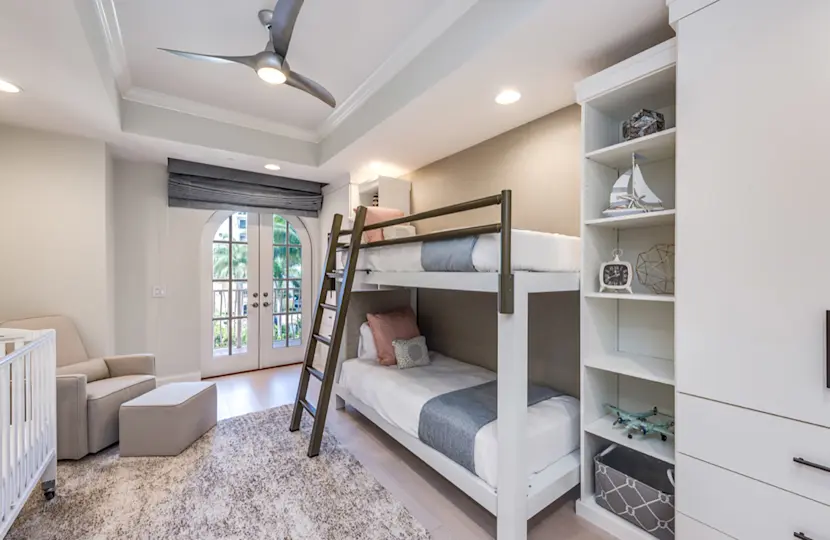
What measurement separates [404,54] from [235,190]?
2564 mm

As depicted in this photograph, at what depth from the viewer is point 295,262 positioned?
186 inches

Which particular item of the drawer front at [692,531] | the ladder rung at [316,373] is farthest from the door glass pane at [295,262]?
the drawer front at [692,531]

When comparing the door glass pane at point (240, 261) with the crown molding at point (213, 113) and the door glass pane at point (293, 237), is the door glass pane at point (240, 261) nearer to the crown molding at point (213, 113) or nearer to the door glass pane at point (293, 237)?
the door glass pane at point (293, 237)

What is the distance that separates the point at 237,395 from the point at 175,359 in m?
0.91

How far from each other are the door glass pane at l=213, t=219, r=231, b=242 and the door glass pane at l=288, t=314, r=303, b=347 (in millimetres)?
1243

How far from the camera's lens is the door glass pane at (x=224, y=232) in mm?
4203

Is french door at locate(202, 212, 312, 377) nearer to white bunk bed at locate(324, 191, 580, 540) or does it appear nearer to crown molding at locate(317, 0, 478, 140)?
crown molding at locate(317, 0, 478, 140)

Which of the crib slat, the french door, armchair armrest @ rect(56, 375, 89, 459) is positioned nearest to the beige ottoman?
armchair armrest @ rect(56, 375, 89, 459)

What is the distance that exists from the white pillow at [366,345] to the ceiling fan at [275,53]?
6.35 feet

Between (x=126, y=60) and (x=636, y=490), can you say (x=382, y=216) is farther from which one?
(x=636, y=490)

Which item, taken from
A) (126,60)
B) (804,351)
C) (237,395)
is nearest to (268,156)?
(126,60)

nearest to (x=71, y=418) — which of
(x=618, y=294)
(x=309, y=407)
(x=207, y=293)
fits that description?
(x=309, y=407)

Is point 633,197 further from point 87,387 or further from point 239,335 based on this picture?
point 239,335

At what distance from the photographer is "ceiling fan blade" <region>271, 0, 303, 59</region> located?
1.66 m
